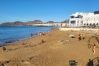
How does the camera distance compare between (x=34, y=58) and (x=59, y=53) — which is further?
(x=59, y=53)

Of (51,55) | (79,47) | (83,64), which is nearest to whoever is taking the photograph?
(83,64)

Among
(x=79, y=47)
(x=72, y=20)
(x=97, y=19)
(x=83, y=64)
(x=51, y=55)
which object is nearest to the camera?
(x=83, y=64)

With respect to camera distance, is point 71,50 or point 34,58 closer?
point 34,58

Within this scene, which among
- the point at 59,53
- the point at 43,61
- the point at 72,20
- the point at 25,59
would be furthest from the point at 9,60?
the point at 72,20

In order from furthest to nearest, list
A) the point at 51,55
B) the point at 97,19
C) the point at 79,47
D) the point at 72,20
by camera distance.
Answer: the point at 72,20 → the point at 97,19 → the point at 79,47 → the point at 51,55

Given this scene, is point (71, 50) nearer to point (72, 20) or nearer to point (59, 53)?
point (59, 53)

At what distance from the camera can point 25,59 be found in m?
24.7

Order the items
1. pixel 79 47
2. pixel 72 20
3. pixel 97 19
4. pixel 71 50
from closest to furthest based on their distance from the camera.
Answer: pixel 71 50 → pixel 79 47 → pixel 97 19 → pixel 72 20

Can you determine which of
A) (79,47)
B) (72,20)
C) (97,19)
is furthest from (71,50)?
(72,20)

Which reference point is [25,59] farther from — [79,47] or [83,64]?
[79,47]

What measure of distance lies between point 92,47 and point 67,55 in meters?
5.45

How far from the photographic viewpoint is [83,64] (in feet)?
79.7

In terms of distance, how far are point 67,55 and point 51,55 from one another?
174cm

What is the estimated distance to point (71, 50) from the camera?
29281 millimetres
